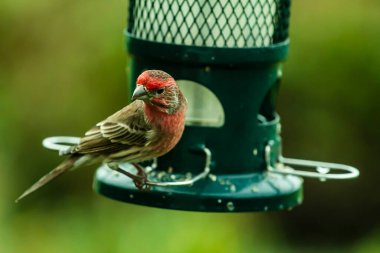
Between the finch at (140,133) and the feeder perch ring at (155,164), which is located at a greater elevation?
the finch at (140,133)

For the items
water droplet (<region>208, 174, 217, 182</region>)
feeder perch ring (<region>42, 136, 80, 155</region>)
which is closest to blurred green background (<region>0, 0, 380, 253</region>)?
feeder perch ring (<region>42, 136, 80, 155</region>)

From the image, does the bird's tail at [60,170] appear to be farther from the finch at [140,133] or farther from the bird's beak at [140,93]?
the bird's beak at [140,93]

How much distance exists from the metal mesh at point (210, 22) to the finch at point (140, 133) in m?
0.56

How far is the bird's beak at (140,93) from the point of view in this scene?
266 inches

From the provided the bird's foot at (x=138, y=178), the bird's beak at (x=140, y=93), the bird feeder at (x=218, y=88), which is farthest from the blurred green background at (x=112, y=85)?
the bird's beak at (x=140, y=93)

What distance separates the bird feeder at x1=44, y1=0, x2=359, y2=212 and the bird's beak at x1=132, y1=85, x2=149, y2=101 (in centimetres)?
77

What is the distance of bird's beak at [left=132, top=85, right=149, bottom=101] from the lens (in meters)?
6.75

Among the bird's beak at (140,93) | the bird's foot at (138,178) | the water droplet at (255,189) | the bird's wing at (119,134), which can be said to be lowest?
the water droplet at (255,189)

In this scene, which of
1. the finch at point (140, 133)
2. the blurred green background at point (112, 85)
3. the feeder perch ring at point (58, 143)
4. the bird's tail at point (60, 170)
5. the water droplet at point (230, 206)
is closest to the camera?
the finch at point (140, 133)

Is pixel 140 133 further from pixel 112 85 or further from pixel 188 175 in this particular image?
pixel 112 85

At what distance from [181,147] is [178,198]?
1.72 ft

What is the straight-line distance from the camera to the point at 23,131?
1130 cm

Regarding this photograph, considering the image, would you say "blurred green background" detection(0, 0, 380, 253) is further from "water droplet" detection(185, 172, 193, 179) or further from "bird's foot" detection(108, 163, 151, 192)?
"bird's foot" detection(108, 163, 151, 192)

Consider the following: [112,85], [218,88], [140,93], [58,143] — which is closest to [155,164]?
[218,88]
